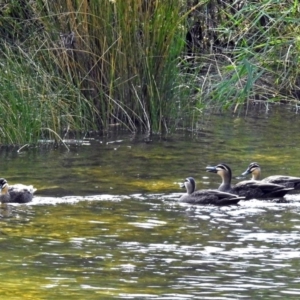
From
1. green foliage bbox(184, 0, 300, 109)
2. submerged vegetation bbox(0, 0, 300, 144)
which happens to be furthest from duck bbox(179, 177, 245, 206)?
submerged vegetation bbox(0, 0, 300, 144)

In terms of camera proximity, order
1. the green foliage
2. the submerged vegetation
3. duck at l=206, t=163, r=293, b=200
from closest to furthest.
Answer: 1. duck at l=206, t=163, r=293, b=200
2. the green foliage
3. the submerged vegetation

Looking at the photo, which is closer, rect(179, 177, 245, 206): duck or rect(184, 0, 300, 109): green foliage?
rect(179, 177, 245, 206): duck

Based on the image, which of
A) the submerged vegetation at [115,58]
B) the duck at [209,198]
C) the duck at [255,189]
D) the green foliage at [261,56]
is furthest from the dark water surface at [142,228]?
the green foliage at [261,56]

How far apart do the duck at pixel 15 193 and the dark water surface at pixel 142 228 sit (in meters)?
0.12

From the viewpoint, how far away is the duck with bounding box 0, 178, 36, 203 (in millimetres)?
11852

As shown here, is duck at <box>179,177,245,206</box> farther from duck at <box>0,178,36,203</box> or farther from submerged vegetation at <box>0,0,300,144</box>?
submerged vegetation at <box>0,0,300,144</box>

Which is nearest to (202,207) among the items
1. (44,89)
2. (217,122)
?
(44,89)

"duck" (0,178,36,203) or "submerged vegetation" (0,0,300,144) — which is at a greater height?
"submerged vegetation" (0,0,300,144)

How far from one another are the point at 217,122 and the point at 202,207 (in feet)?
24.0

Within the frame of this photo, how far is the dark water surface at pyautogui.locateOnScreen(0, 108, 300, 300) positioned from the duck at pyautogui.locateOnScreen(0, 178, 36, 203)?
12 cm

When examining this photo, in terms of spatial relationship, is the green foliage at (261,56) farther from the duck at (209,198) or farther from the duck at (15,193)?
the duck at (15,193)

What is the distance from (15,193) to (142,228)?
2.08 m

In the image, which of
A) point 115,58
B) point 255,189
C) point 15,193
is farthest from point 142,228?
point 115,58

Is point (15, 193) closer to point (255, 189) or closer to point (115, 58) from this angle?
point (255, 189)
